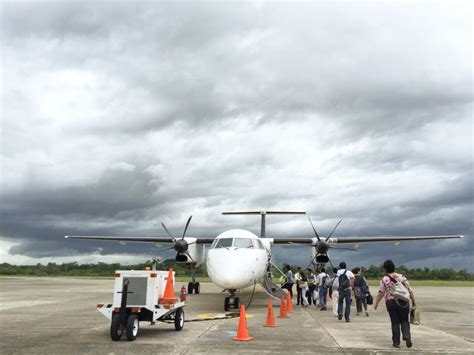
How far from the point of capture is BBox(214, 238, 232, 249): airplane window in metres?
15.2

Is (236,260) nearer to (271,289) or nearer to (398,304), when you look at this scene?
(271,289)

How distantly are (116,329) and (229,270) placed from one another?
5.72 meters

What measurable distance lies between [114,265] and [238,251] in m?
74.0

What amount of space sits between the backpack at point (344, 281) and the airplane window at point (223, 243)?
13.4 ft

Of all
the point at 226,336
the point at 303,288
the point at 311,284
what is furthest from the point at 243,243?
the point at 226,336

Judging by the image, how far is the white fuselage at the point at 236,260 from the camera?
13.9m

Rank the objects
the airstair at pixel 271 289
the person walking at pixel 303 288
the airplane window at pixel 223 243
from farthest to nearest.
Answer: the person walking at pixel 303 288, the airstair at pixel 271 289, the airplane window at pixel 223 243

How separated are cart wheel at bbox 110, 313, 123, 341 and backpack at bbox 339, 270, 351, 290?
6.37 m

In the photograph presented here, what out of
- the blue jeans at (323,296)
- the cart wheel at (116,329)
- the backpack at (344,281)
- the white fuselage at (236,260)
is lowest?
the cart wheel at (116,329)

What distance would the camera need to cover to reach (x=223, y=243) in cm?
1549

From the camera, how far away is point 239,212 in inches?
1188

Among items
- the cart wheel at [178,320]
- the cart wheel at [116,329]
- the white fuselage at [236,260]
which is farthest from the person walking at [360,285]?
the cart wheel at [116,329]

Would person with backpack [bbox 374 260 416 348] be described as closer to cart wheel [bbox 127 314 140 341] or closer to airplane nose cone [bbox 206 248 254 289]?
cart wheel [bbox 127 314 140 341]

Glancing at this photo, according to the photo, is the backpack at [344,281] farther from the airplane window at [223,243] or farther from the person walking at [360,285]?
the airplane window at [223,243]
